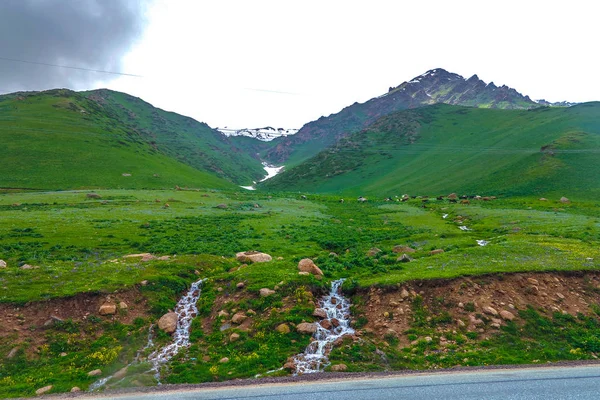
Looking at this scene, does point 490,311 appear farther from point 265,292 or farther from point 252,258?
point 252,258

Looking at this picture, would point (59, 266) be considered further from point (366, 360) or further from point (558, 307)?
point (558, 307)

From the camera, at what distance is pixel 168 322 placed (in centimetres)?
2264

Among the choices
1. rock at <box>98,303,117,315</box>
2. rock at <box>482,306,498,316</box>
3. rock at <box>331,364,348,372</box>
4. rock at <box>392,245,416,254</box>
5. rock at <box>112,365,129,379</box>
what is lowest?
rock at <box>331,364,348,372</box>

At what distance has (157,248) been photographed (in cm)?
4088

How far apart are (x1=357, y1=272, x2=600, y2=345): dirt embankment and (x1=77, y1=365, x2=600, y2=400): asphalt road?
4.06m

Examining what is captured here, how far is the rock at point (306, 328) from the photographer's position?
69.2 ft

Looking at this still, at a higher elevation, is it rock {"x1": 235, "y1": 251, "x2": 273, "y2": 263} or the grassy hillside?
the grassy hillside

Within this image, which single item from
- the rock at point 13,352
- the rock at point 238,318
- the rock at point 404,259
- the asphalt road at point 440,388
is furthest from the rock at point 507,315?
the rock at point 13,352

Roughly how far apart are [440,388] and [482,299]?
32.9 feet

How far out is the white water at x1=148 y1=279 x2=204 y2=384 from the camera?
1917 cm

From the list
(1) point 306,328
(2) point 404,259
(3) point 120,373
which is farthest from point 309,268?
(3) point 120,373

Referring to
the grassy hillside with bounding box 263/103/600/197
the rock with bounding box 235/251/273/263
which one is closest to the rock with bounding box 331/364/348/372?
the rock with bounding box 235/251/273/263

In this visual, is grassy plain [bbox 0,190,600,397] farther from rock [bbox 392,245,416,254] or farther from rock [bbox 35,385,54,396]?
rock [bbox 392,245,416,254]

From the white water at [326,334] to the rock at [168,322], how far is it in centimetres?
962
